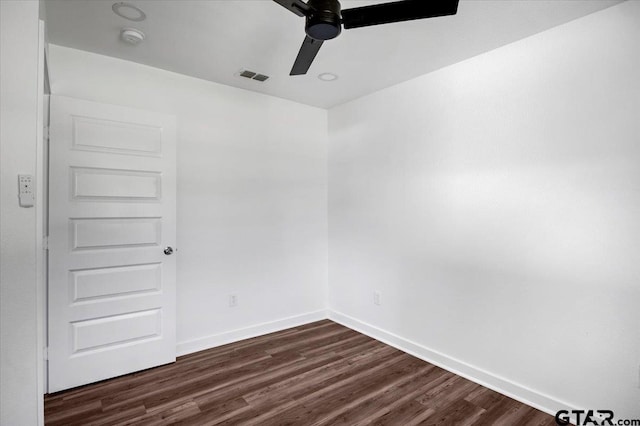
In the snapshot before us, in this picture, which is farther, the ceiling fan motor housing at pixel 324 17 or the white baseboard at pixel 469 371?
the white baseboard at pixel 469 371

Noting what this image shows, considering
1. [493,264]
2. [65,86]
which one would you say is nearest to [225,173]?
[65,86]

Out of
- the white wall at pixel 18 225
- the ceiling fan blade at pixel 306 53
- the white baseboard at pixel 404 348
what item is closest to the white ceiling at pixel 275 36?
the ceiling fan blade at pixel 306 53

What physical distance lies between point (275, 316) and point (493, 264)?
2322 mm

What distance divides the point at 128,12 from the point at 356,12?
161 cm

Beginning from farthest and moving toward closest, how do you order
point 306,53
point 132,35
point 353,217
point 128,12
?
point 353,217 < point 132,35 < point 128,12 < point 306,53

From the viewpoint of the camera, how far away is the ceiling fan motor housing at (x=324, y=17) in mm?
1448

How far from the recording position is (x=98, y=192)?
2.58 metres

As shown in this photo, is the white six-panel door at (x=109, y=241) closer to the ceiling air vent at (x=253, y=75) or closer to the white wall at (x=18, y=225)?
the ceiling air vent at (x=253, y=75)

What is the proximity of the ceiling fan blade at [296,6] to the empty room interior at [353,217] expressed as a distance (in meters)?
0.01

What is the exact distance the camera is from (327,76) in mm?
3123

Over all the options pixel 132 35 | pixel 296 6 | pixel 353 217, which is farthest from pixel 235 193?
pixel 296 6

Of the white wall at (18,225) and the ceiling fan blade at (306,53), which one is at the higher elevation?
the ceiling fan blade at (306,53)

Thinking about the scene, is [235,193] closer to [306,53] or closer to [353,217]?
[353,217]

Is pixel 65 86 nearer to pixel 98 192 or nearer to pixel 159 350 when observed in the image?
pixel 98 192
